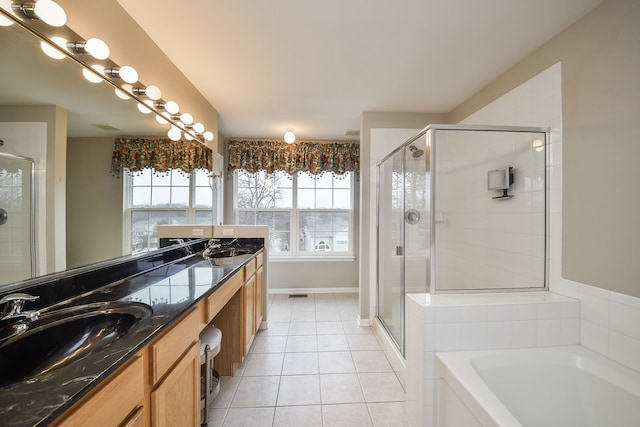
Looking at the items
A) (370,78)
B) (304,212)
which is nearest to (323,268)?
(304,212)

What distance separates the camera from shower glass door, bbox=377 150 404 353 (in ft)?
7.80

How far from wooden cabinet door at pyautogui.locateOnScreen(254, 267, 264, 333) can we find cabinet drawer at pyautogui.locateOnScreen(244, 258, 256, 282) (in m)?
0.15

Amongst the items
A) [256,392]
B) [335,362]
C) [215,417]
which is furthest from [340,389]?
[215,417]

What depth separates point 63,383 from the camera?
0.61 metres

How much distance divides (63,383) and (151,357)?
0.97ft

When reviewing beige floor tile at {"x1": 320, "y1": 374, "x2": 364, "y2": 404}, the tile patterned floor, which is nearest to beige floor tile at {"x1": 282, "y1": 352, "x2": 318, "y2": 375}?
the tile patterned floor

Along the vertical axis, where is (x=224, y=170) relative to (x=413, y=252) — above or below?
above

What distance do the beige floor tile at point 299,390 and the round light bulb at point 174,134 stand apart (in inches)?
81.0

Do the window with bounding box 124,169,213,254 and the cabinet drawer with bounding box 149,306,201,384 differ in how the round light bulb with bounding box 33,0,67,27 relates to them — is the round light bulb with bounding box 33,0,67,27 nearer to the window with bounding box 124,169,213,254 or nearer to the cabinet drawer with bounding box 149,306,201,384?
the window with bounding box 124,169,213,254

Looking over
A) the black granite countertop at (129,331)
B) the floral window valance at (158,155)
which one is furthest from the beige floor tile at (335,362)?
the floral window valance at (158,155)

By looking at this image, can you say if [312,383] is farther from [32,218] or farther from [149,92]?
[149,92]

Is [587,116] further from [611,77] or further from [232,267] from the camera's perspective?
[232,267]

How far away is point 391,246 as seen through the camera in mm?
2633

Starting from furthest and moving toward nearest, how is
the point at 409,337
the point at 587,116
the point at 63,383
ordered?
the point at 409,337 → the point at 587,116 → the point at 63,383
